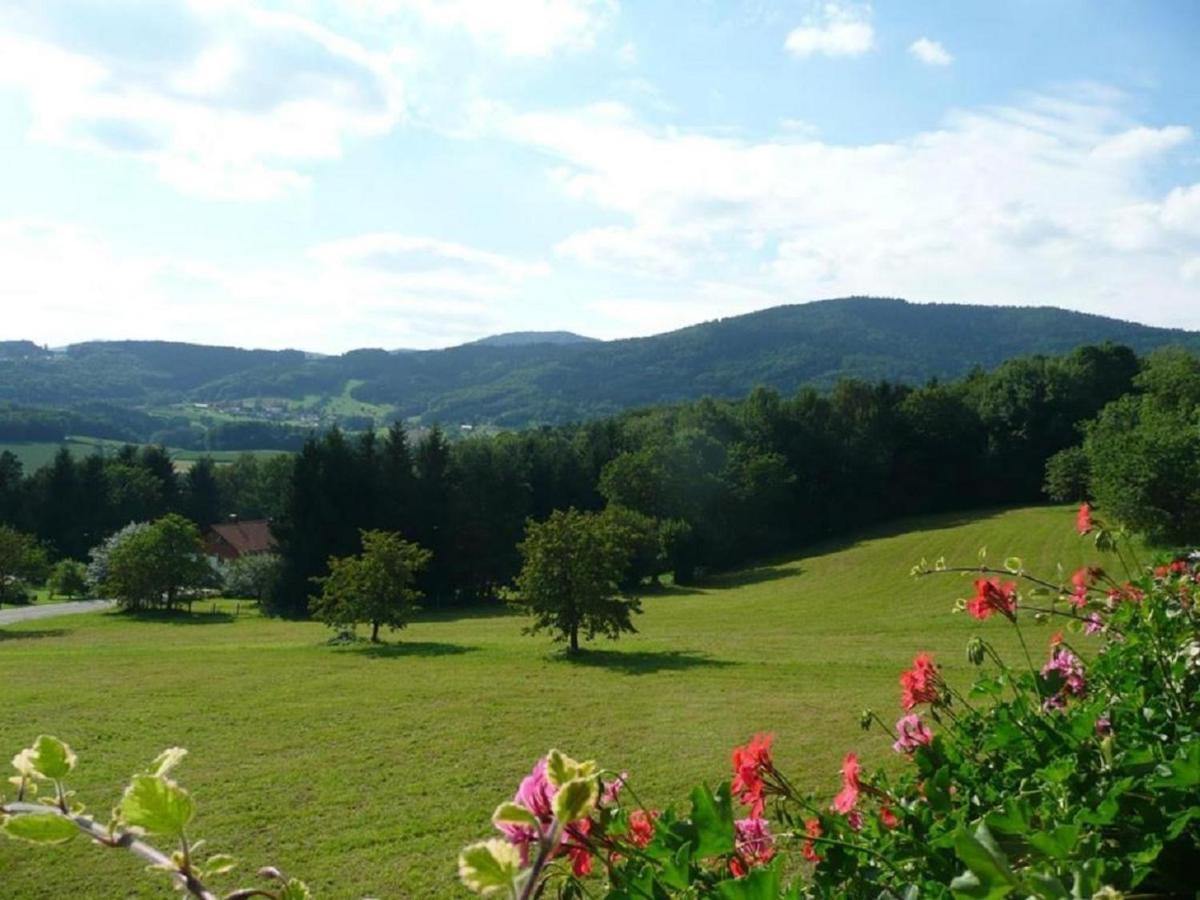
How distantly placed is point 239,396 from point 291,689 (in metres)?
185

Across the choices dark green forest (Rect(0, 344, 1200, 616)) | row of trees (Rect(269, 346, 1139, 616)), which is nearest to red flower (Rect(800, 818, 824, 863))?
dark green forest (Rect(0, 344, 1200, 616))

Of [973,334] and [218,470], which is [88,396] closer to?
[218,470]

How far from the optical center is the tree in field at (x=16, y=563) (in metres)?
35.4

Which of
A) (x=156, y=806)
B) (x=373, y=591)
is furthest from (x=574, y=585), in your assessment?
(x=156, y=806)

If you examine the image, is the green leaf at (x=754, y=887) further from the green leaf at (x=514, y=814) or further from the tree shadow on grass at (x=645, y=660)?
the tree shadow on grass at (x=645, y=660)

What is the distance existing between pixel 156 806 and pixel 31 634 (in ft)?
107

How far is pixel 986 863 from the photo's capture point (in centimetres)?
62

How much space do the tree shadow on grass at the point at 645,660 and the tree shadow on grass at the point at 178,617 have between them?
1955 cm

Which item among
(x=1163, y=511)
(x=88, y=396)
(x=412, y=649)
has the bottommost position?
(x=412, y=649)

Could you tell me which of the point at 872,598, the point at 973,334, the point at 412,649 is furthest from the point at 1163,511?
the point at 973,334

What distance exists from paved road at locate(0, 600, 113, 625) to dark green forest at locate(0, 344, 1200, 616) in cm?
781

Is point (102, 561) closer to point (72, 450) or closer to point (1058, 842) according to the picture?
point (1058, 842)

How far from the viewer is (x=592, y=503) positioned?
46.0 metres

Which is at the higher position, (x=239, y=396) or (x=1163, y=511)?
(x=239, y=396)
